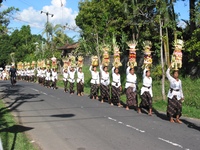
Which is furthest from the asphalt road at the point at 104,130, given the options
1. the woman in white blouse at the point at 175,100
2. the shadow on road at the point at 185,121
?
the woman in white blouse at the point at 175,100

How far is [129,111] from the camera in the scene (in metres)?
13.4

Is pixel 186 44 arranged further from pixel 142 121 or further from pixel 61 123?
pixel 61 123

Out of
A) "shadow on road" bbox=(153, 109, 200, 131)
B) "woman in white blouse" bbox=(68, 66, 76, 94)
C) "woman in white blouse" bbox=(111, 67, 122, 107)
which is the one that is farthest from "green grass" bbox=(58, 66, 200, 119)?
"woman in white blouse" bbox=(68, 66, 76, 94)

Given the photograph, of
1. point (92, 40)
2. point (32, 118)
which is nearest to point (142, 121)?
point (32, 118)

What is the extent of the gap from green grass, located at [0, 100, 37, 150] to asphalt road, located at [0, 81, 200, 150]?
267 millimetres

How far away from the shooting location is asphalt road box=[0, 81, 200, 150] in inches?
306

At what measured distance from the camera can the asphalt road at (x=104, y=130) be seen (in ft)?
25.5

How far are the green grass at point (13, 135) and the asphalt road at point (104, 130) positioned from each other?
0.27 meters

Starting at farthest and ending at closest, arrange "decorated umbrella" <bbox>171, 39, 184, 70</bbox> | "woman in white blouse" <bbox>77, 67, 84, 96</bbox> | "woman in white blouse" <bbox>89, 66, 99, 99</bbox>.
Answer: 1. "woman in white blouse" <bbox>77, 67, 84, 96</bbox>
2. "woman in white blouse" <bbox>89, 66, 99, 99</bbox>
3. "decorated umbrella" <bbox>171, 39, 184, 70</bbox>

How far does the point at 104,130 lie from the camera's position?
9.38 metres

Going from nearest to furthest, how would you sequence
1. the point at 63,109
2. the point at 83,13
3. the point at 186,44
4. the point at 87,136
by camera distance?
the point at 87,136 → the point at 63,109 → the point at 186,44 → the point at 83,13

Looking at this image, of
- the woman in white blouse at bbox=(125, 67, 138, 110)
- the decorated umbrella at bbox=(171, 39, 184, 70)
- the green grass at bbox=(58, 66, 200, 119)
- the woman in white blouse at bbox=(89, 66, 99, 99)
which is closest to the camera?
the decorated umbrella at bbox=(171, 39, 184, 70)

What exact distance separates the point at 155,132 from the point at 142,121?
1.82m

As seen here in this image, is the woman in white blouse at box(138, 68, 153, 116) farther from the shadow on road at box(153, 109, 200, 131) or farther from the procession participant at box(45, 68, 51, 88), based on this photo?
the procession participant at box(45, 68, 51, 88)
